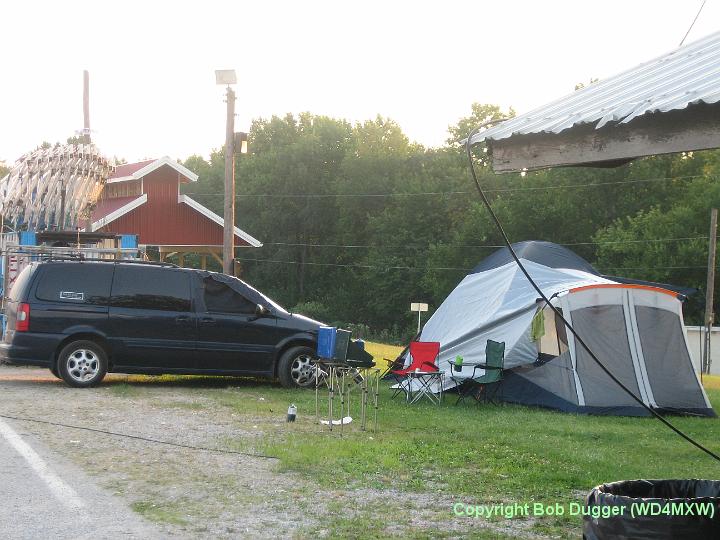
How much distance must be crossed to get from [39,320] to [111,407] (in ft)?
8.88

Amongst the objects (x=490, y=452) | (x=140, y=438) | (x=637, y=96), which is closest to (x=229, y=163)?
(x=140, y=438)

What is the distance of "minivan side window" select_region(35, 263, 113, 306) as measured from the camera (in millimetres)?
14898

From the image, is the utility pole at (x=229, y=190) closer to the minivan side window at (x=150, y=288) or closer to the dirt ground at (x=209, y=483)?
the minivan side window at (x=150, y=288)

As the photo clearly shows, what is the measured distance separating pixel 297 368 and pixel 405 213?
50392 millimetres

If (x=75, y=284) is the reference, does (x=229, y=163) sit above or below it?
above

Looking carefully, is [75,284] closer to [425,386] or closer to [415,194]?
[425,386]

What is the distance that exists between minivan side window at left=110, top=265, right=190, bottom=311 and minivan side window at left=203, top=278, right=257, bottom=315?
0.31 metres

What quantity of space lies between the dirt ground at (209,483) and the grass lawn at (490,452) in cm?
22

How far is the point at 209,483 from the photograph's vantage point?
797cm

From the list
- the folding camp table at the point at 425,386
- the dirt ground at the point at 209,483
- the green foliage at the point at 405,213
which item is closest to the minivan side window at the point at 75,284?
the dirt ground at the point at 209,483

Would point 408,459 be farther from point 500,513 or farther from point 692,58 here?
point 692,58

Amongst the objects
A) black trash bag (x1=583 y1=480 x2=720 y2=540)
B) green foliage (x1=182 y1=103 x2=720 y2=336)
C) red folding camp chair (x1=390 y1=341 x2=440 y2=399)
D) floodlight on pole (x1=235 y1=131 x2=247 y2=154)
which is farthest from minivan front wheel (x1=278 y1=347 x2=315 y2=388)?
green foliage (x1=182 y1=103 x2=720 y2=336)

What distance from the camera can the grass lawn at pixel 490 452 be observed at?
26.3 ft

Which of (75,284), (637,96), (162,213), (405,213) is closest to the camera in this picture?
(637,96)
